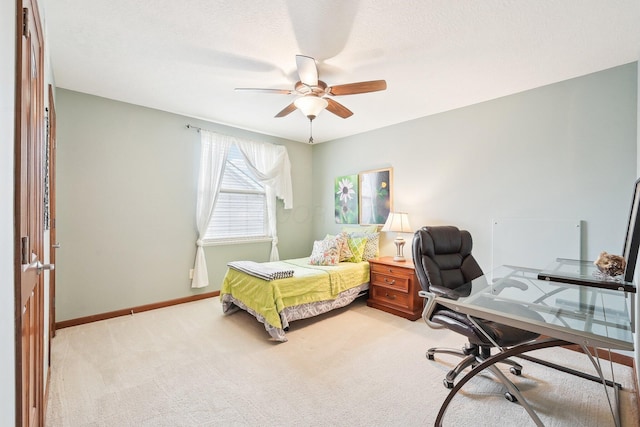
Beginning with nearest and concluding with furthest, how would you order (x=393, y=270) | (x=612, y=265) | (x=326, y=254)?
(x=612, y=265), (x=393, y=270), (x=326, y=254)

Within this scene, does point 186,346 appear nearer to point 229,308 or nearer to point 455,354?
point 229,308

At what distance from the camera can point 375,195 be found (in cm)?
430

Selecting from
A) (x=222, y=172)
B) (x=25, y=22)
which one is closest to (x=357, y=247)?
(x=222, y=172)

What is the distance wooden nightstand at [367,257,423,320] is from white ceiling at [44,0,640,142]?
197 cm

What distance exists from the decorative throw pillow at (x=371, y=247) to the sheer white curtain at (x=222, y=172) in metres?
1.57

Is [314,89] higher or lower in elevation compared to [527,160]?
higher

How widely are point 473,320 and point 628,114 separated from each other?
235 centimetres

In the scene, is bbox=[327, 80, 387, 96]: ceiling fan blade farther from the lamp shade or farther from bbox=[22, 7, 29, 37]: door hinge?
the lamp shade

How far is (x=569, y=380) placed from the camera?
2111mm

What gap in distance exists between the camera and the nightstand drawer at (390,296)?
11.0ft

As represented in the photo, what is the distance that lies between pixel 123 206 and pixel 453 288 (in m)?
3.65

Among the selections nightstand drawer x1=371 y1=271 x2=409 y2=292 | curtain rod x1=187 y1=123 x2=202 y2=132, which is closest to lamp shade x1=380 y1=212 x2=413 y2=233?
nightstand drawer x1=371 y1=271 x2=409 y2=292

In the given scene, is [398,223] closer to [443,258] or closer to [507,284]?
[443,258]

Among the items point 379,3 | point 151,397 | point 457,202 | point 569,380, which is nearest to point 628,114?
point 457,202
